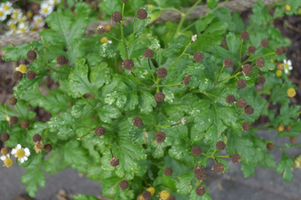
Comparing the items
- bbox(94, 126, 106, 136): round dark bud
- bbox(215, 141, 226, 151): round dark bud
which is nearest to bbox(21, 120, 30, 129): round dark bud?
bbox(94, 126, 106, 136): round dark bud

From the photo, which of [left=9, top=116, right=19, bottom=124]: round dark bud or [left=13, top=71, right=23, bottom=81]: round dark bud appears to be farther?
[left=9, top=116, right=19, bottom=124]: round dark bud

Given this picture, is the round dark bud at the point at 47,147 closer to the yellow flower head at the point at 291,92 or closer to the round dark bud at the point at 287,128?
the round dark bud at the point at 287,128

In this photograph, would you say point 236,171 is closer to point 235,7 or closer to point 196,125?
point 196,125

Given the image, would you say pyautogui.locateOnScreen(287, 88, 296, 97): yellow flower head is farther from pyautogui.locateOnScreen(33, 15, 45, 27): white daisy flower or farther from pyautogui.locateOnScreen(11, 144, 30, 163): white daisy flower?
pyautogui.locateOnScreen(33, 15, 45, 27): white daisy flower

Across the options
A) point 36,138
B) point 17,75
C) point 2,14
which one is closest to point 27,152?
point 36,138

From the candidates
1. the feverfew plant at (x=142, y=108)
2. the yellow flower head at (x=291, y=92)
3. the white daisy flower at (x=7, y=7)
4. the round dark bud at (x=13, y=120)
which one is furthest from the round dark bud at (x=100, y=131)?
the white daisy flower at (x=7, y=7)

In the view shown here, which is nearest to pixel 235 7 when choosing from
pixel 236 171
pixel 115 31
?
pixel 115 31
